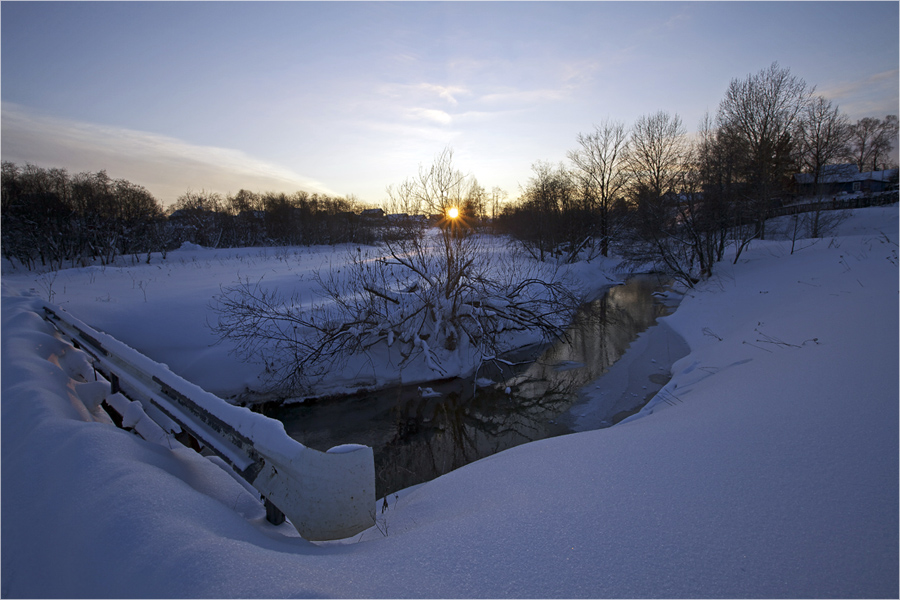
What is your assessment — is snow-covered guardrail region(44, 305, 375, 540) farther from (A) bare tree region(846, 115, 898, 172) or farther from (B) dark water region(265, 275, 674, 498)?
(A) bare tree region(846, 115, 898, 172)

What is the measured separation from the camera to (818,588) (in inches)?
64.2

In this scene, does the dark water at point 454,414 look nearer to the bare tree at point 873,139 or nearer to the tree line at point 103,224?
the tree line at point 103,224

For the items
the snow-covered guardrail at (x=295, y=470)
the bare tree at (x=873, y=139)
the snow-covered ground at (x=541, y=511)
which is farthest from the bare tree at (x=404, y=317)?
the bare tree at (x=873, y=139)

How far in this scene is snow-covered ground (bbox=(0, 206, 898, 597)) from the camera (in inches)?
64.2

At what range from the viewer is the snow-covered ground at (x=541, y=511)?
1.63 meters

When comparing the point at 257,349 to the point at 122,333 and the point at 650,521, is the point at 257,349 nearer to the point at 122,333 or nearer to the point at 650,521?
the point at 122,333

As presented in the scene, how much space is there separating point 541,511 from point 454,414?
513 centimetres

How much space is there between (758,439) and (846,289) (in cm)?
678

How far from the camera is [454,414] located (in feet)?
24.2

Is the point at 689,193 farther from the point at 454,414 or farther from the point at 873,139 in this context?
the point at 873,139

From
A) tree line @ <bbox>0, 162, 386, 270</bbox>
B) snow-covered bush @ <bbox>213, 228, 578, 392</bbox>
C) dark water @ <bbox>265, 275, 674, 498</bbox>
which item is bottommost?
dark water @ <bbox>265, 275, 674, 498</bbox>

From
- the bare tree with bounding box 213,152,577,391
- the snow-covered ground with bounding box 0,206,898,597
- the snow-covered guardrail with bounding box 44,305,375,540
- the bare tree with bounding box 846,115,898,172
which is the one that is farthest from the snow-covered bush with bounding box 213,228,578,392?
the bare tree with bounding box 846,115,898,172

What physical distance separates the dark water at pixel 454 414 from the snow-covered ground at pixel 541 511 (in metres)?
1.98

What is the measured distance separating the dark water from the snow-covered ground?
1978 millimetres
